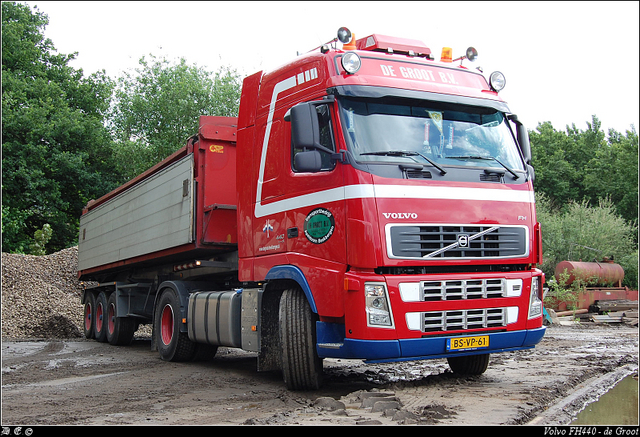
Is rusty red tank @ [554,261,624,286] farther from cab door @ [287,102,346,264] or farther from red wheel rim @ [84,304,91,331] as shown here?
cab door @ [287,102,346,264]

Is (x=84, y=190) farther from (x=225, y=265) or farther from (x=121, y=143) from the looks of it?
(x=225, y=265)

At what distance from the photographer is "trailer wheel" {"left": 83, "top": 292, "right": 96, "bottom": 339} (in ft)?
52.2

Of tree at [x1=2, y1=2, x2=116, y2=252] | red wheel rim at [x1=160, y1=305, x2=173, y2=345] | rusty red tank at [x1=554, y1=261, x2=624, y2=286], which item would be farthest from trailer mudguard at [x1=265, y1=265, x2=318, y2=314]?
tree at [x1=2, y1=2, x2=116, y2=252]

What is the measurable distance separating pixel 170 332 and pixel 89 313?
6.88m

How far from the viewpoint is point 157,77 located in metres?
32.7

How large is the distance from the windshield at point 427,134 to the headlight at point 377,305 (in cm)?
128

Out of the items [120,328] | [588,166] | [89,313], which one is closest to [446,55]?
[120,328]

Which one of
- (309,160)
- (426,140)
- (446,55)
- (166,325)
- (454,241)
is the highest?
(446,55)

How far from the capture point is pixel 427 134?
22.1 ft

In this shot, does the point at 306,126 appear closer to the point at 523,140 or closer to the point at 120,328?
the point at 523,140

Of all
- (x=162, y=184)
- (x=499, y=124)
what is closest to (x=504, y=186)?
(x=499, y=124)

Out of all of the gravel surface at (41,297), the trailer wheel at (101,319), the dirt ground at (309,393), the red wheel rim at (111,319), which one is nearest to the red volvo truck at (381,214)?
the dirt ground at (309,393)

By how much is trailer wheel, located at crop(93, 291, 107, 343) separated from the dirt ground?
127 inches

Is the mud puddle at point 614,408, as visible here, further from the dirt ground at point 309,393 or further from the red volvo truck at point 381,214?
the red volvo truck at point 381,214
